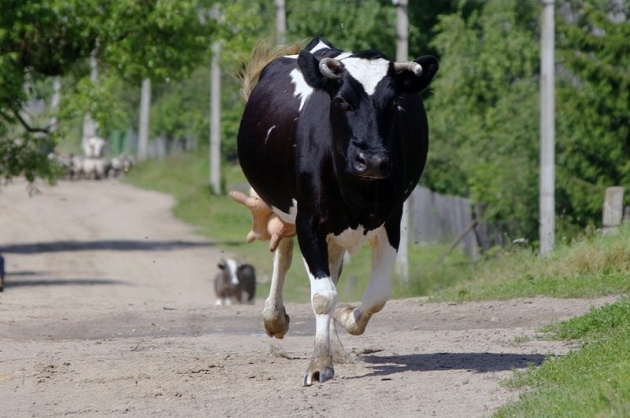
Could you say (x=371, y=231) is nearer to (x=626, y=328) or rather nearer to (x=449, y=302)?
(x=626, y=328)

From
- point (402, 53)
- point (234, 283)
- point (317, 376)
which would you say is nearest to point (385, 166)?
point (317, 376)

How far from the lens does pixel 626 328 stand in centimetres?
1036

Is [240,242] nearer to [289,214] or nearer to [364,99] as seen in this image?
[289,214]

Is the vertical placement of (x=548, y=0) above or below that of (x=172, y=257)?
above

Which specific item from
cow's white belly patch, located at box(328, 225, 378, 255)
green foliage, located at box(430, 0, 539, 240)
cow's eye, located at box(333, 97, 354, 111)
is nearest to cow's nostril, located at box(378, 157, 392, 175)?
cow's eye, located at box(333, 97, 354, 111)

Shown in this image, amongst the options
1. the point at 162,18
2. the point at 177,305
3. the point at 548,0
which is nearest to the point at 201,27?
the point at 162,18

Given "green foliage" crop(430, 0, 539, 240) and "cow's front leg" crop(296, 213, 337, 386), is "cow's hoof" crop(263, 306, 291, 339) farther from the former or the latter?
"green foliage" crop(430, 0, 539, 240)

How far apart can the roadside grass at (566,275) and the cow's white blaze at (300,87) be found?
4.58 metres

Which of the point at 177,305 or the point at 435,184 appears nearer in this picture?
the point at 177,305

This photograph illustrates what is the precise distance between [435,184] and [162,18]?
9188 millimetres

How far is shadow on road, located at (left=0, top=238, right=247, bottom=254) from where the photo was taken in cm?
3281

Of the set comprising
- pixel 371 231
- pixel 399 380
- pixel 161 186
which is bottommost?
pixel 161 186

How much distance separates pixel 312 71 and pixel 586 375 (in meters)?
2.64

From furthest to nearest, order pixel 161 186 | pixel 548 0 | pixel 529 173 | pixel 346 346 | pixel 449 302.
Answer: pixel 161 186 < pixel 529 173 < pixel 548 0 < pixel 449 302 < pixel 346 346
